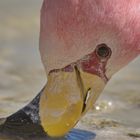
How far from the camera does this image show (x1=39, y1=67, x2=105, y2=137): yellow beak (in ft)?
11.4

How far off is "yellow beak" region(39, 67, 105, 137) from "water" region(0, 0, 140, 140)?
27cm

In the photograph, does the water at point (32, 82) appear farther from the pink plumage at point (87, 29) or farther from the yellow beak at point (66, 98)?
the pink plumage at point (87, 29)

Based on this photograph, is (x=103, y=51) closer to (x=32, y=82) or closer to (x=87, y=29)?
(x=87, y=29)

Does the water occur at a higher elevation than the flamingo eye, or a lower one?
higher

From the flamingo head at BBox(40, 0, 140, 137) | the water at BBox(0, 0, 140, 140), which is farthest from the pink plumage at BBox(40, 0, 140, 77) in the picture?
the water at BBox(0, 0, 140, 140)

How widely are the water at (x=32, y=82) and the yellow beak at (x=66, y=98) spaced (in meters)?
0.27

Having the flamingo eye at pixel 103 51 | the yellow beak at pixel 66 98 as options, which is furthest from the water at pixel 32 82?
the flamingo eye at pixel 103 51

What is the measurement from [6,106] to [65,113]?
1.83 feet

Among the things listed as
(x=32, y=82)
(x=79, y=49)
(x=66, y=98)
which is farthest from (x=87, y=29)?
(x=32, y=82)

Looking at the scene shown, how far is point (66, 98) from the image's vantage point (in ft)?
11.4

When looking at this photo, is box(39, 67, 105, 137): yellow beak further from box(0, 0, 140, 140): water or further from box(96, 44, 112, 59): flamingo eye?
box(0, 0, 140, 140): water

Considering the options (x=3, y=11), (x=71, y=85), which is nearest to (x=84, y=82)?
(x=71, y=85)

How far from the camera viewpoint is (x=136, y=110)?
410cm

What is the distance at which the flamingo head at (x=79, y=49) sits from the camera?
3.39 m
